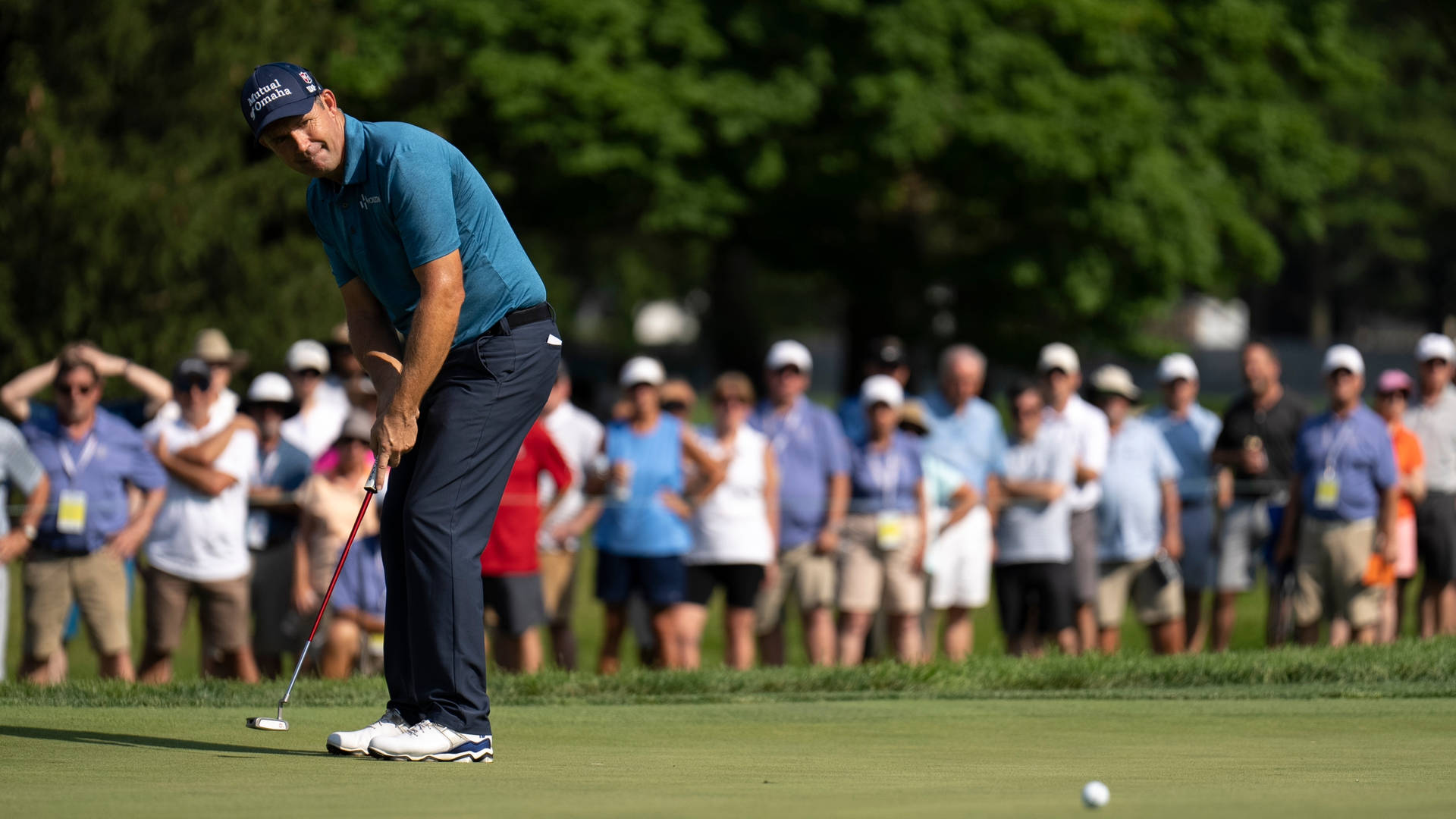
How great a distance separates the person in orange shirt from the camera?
11617 millimetres

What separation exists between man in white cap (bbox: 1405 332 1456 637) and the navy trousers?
840 centimetres

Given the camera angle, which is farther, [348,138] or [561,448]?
[561,448]

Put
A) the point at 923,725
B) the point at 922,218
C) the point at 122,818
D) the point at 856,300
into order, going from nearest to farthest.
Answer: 1. the point at 122,818
2. the point at 923,725
3. the point at 922,218
4. the point at 856,300

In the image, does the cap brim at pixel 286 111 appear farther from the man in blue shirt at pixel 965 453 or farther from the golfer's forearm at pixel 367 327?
the man in blue shirt at pixel 965 453

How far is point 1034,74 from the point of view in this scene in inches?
950

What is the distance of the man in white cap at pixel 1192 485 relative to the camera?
1216 centimetres

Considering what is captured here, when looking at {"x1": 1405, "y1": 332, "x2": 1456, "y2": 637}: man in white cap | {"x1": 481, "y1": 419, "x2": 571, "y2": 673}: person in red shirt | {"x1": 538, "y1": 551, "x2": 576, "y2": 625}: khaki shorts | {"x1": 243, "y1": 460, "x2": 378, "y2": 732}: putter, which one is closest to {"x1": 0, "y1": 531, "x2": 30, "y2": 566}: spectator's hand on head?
{"x1": 481, "y1": 419, "x2": 571, "y2": 673}: person in red shirt

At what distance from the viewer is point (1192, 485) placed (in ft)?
40.1

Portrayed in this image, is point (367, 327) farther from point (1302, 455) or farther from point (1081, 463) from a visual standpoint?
point (1302, 455)

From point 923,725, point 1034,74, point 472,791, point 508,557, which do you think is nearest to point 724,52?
point 1034,74

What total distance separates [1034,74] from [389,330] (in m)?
19.7

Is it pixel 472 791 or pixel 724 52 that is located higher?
pixel 724 52

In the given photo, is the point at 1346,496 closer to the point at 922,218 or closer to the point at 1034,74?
the point at 1034,74

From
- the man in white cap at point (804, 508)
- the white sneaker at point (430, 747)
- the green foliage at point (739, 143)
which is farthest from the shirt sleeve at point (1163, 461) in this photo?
the green foliage at point (739, 143)
